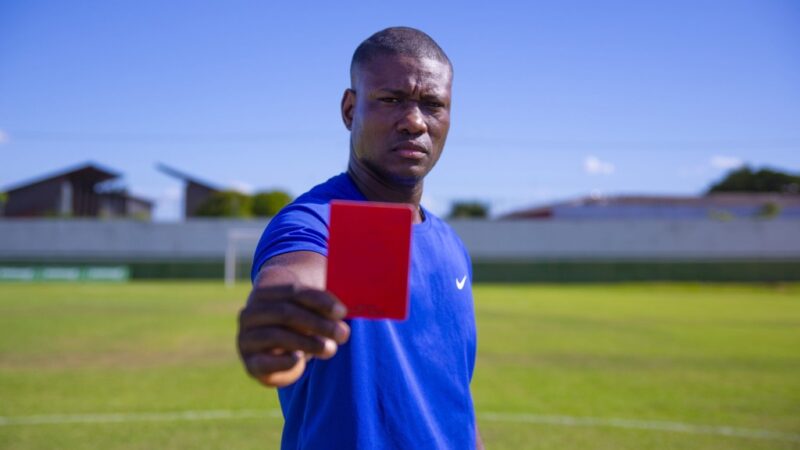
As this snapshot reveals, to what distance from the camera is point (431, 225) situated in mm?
2426

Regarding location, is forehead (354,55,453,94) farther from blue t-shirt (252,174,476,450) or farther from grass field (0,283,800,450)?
grass field (0,283,800,450)

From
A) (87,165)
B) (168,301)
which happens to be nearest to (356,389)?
(168,301)

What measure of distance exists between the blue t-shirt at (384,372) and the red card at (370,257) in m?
0.41

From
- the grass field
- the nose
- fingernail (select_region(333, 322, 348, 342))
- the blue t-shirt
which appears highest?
the nose

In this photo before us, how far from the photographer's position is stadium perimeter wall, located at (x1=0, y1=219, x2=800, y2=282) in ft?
129

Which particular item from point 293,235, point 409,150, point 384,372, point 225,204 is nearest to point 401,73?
point 409,150

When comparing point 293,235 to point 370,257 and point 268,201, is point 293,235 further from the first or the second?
point 268,201

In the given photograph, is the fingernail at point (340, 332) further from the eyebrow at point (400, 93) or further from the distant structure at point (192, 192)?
the distant structure at point (192, 192)

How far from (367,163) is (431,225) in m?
0.41

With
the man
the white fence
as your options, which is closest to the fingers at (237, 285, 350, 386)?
the man

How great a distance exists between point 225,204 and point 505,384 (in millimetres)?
40839

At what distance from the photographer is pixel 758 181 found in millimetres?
81250

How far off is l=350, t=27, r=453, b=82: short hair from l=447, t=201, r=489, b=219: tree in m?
45.8

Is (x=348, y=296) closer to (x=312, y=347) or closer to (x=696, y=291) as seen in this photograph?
(x=312, y=347)
